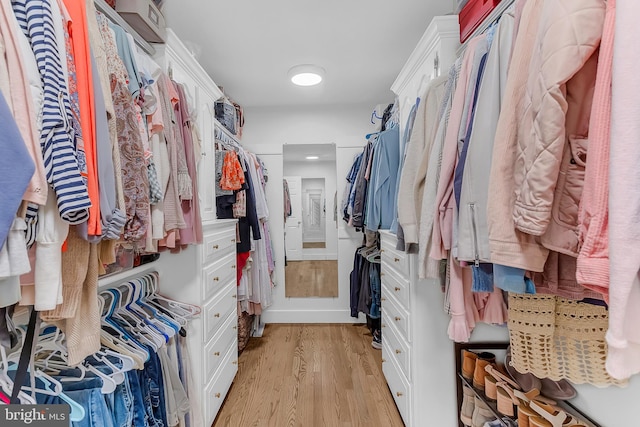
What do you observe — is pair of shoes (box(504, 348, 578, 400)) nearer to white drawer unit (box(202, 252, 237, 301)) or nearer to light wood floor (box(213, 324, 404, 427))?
light wood floor (box(213, 324, 404, 427))

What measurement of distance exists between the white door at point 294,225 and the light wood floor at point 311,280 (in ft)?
0.36

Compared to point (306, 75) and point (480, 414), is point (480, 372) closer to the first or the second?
point (480, 414)

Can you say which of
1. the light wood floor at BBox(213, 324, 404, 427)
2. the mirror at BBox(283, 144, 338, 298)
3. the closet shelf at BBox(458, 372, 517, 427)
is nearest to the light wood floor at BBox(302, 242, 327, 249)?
the mirror at BBox(283, 144, 338, 298)

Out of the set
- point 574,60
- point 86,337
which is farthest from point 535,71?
point 86,337

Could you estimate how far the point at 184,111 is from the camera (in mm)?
1350

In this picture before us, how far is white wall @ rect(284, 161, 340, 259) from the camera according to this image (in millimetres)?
3059

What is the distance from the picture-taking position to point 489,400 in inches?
49.3

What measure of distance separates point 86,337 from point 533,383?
1624 millimetres

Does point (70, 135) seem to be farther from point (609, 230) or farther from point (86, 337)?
point (609, 230)

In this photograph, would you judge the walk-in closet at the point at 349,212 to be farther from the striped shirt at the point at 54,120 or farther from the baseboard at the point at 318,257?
the baseboard at the point at 318,257

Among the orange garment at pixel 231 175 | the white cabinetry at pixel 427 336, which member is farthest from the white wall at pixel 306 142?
the white cabinetry at pixel 427 336

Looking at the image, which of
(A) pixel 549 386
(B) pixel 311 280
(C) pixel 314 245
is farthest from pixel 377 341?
(A) pixel 549 386

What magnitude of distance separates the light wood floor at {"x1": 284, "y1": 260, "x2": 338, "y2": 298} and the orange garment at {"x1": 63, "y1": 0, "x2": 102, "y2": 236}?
8.29 ft

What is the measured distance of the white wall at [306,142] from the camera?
118 inches
